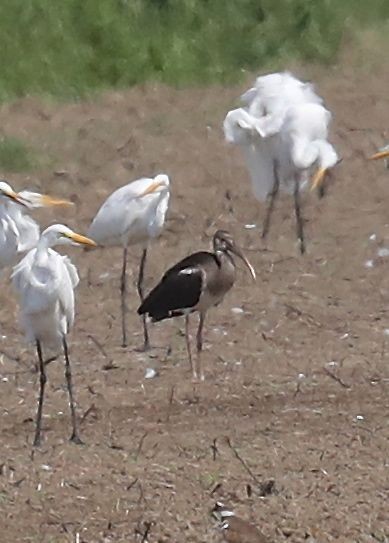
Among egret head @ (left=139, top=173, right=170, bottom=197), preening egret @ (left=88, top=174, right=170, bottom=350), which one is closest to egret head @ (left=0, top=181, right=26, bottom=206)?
preening egret @ (left=88, top=174, right=170, bottom=350)

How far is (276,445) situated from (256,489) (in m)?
0.72

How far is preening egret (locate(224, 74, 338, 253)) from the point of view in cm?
1279

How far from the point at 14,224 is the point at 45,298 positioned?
261 centimetres

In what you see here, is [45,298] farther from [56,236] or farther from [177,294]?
[177,294]

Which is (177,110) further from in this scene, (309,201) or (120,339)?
(120,339)

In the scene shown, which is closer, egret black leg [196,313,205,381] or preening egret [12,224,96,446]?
preening egret [12,224,96,446]

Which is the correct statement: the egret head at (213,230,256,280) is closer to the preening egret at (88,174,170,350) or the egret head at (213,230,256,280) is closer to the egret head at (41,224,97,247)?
the preening egret at (88,174,170,350)

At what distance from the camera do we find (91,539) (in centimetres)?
678

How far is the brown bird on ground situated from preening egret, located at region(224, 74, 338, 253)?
592 cm

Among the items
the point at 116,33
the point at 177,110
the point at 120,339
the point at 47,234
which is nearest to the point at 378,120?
the point at 177,110

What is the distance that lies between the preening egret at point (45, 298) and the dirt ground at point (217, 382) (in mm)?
431

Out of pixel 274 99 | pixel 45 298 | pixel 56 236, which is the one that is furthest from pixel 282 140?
pixel 45 298

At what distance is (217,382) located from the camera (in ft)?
30.0

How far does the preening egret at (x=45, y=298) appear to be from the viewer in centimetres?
813
